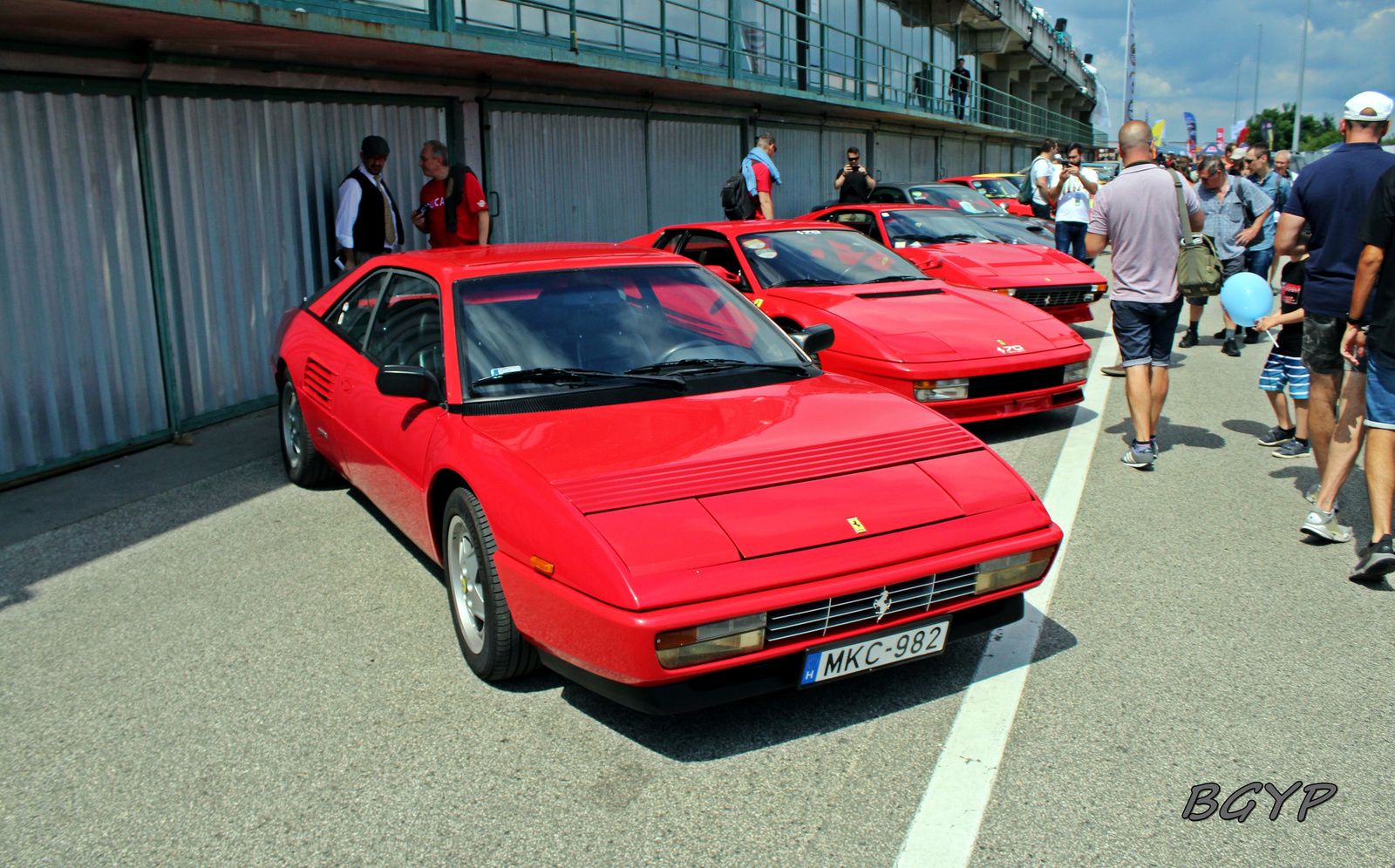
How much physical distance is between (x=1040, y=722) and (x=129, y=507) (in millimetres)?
4693

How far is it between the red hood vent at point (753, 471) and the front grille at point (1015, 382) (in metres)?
2.80

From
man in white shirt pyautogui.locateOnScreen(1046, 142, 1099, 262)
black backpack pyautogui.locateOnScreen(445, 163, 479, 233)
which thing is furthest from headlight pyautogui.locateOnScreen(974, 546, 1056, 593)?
man in white shirt pyautogui.locateOnScreen(1046, 142, 1099, 262)

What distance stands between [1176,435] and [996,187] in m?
15.6

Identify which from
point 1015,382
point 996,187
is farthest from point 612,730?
point 996,187

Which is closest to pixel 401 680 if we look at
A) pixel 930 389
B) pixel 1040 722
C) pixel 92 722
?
pixel 92 722

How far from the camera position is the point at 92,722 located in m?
3.18

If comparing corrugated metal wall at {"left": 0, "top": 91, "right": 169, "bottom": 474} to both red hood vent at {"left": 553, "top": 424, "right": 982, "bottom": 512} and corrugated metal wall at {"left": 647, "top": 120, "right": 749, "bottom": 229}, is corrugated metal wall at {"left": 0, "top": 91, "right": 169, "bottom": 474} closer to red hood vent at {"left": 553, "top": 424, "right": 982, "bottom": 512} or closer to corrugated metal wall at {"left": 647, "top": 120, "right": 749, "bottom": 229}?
red hood vent at {"left": 553, "top": 424, "right": 982, "bottom": 512}

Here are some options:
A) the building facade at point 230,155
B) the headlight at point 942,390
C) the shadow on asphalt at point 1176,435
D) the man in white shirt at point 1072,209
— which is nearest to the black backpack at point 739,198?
the building facade at point 230,155

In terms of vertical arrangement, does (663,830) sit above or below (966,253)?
below

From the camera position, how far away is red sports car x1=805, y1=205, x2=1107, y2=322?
8.97 metres

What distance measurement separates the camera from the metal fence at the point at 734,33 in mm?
10227

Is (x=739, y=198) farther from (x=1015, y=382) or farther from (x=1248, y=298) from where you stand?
(x=1248, y=298)

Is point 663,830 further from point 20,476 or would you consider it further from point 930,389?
point 20,476

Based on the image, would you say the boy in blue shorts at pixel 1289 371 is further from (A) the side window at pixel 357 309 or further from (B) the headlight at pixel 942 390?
(A) the side window at pixel 357 309
